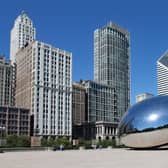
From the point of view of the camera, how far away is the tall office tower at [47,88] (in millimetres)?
153875

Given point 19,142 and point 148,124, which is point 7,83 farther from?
point 148,124

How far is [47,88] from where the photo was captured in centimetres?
15750

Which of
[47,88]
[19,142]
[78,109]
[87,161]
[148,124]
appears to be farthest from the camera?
[78,109]

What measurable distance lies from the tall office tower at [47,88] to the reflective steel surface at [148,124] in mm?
105912

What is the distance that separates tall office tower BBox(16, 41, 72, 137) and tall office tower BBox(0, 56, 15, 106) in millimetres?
7300

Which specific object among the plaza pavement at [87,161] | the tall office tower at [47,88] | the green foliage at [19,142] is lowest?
the green foliage at [19,142]

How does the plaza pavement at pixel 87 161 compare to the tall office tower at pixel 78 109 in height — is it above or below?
below

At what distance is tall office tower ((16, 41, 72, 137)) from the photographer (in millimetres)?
153875

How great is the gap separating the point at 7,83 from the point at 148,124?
136m

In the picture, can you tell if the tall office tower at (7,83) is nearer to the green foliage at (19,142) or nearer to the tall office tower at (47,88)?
the tall office tower at (47,88)

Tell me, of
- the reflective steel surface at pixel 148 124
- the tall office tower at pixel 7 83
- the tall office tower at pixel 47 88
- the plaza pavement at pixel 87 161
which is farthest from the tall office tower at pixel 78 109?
the plaza pavement at pixel 87 161

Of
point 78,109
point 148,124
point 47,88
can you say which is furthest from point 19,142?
point 78,109

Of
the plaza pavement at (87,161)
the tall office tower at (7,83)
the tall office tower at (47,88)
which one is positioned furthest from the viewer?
the tall office tower at (7,83)

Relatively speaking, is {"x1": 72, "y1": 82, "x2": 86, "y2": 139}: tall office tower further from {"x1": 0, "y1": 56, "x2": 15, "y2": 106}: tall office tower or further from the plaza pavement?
the plaza pavement
